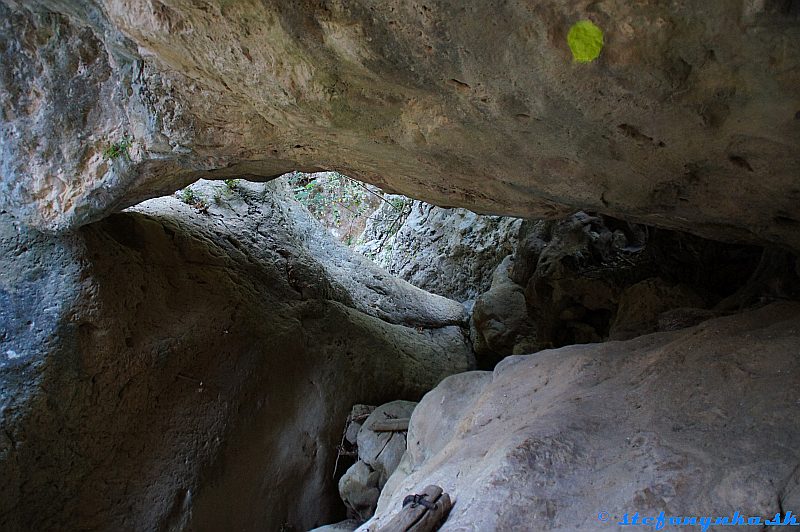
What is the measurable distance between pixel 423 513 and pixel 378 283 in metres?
3.87

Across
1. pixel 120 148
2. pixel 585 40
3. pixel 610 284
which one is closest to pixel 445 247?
pixel 610 284

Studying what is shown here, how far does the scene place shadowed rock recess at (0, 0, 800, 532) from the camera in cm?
195

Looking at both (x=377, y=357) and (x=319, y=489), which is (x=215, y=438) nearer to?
(x=319, y=489)

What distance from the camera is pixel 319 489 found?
174 inches

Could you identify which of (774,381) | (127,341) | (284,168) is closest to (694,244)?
(774,381)

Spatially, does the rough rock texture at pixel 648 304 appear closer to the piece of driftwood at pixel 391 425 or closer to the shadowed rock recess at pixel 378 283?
the shadowed rock recess at pixel 378 283

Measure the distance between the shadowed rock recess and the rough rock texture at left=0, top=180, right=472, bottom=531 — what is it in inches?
0.7

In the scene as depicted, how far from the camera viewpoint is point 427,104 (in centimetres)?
247

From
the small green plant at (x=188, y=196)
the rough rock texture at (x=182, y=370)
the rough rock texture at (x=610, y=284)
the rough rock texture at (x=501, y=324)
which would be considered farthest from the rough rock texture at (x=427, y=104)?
the rough rock texture at (x=501, y=324)

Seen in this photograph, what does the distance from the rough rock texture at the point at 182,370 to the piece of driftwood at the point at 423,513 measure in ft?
Answer: 7.46

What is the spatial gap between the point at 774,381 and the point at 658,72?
3.73ft

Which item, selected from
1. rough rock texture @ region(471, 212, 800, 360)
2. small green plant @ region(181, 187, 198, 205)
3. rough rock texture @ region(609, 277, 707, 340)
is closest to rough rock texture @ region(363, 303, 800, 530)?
rough rock texture @ region(471, 212, 800, 360)

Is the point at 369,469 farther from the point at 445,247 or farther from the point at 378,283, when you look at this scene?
the point at 445,247

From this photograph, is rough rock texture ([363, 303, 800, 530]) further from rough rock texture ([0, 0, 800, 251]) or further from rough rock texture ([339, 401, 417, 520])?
rough rock texture ([339, 401, 417, 520])
